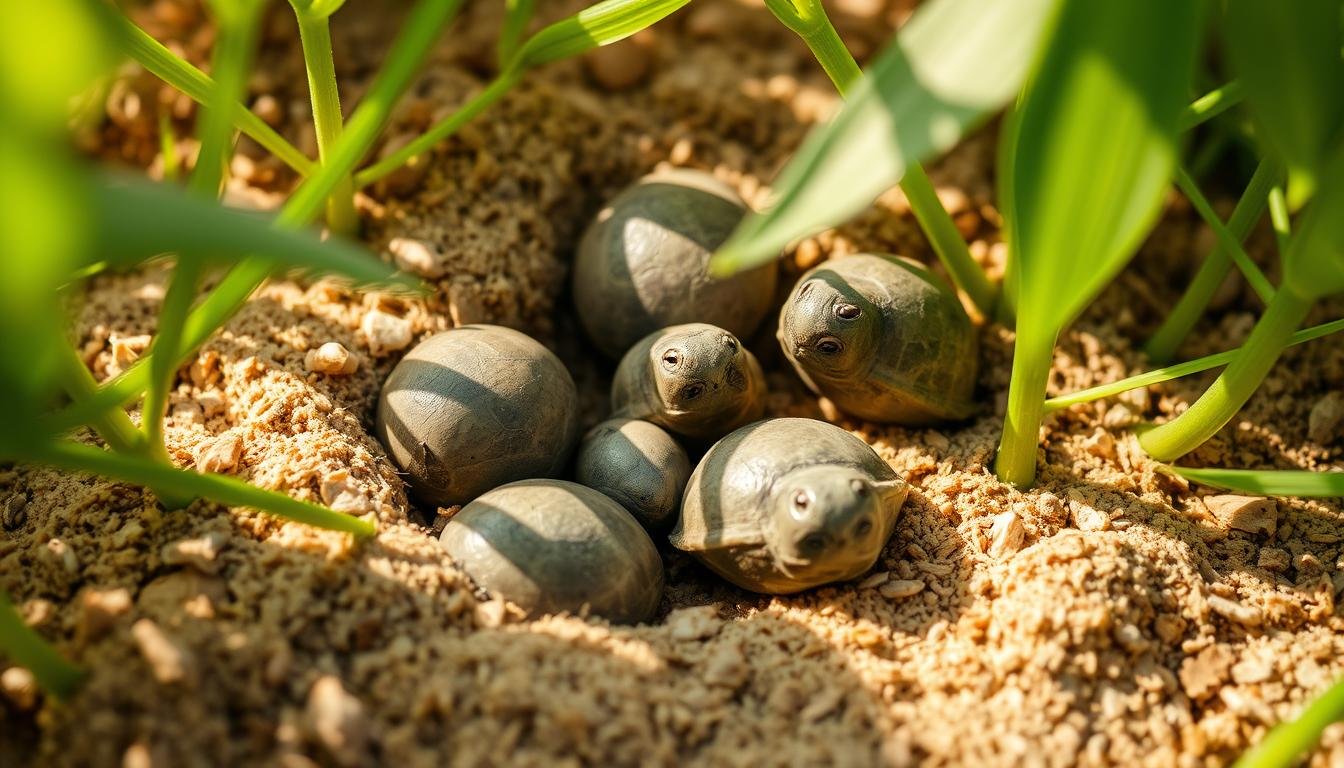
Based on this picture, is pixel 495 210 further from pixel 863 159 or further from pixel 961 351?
pixel 863 159

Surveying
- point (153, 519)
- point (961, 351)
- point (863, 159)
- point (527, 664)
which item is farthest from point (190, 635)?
point (961, 351)

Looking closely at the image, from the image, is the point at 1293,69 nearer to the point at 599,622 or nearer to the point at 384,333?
the point at 599,622

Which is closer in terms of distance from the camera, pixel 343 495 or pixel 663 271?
pixel 343 495

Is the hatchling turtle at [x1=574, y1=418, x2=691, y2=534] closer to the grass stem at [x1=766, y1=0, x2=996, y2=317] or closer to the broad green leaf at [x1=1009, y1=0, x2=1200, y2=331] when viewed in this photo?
the grass stem at [x1=766, y1=0, x2=996, y2=317]

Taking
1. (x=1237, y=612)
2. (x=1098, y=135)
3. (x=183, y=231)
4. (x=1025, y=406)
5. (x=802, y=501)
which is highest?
(x=1098, y=135)

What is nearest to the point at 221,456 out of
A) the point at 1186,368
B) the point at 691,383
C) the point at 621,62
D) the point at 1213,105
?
the point at 691,383

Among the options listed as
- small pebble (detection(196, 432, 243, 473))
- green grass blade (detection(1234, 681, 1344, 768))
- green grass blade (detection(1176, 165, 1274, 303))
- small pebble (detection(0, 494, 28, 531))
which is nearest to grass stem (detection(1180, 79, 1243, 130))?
green grass blade (detection(1176, 165, 1274, 303))
